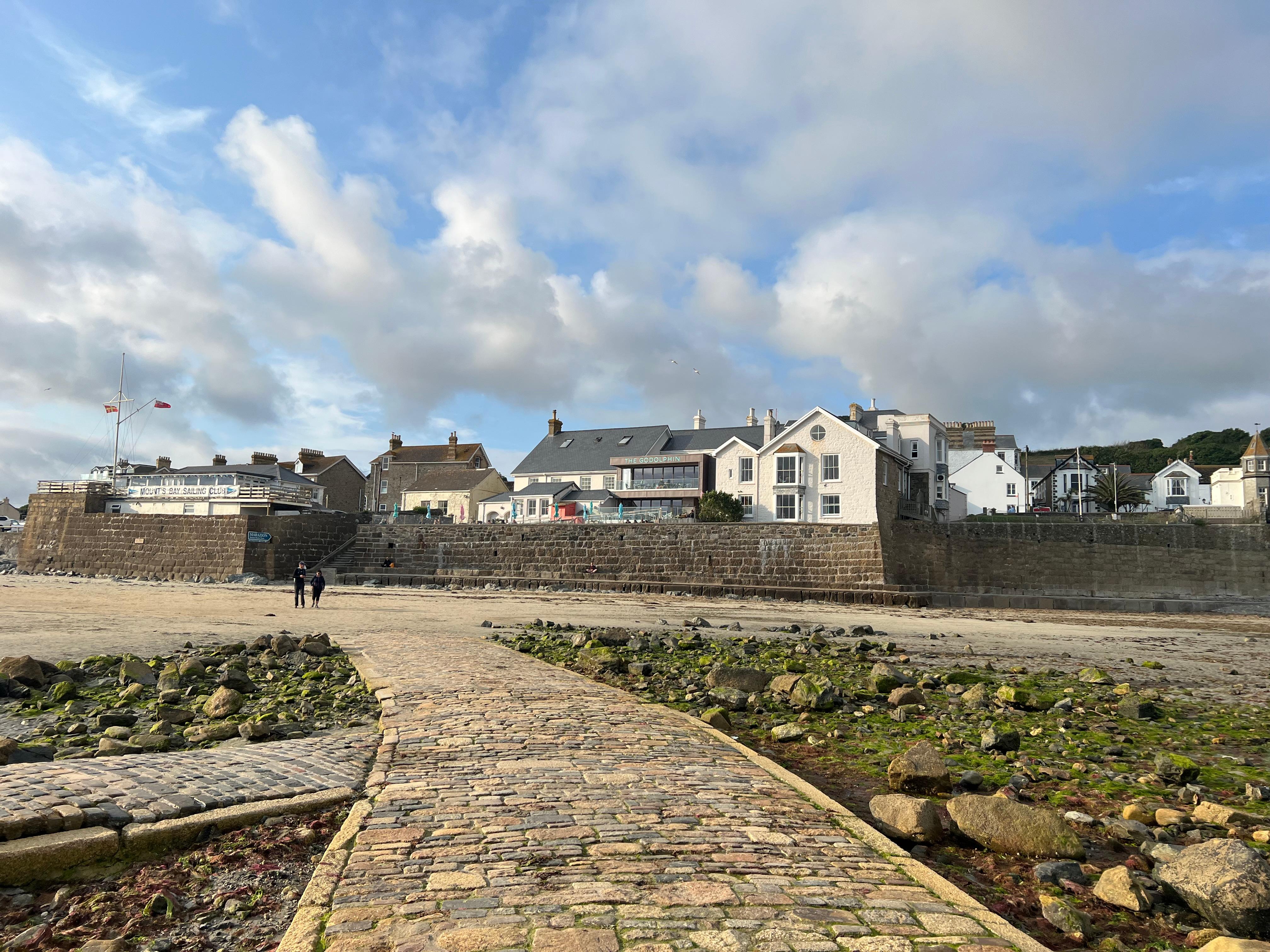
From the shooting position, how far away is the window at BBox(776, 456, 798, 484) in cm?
4400

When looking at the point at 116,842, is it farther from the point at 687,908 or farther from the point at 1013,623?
the point at 1013,623

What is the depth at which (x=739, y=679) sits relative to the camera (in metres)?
10.8

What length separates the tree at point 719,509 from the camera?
42250 millimetres

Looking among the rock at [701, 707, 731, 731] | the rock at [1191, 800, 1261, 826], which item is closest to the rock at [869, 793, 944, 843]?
the rock at [1191, 800, 1261, 826]

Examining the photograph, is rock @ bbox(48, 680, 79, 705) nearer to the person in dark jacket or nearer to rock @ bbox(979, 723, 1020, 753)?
rock @ bbox(979, 723, 1020, 753)

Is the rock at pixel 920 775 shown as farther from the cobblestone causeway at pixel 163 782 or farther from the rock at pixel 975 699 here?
the cobblestone causeway at pixel 163 782

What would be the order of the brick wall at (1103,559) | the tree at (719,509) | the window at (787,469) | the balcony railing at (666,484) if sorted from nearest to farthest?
the brick wall at (1103,559) → the tree at (719,509) → the window at (787,469) → the balcony railing at (666,484)

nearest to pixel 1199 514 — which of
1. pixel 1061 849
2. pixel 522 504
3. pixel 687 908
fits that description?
pixel 522 504

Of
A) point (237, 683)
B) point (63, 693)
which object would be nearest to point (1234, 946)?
point (237, 683)

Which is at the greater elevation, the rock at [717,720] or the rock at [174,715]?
the rock at [174,715]

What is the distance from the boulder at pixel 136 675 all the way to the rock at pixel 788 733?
822cm

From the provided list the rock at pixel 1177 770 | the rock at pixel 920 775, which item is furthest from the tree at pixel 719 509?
the rock at pixel 920 775

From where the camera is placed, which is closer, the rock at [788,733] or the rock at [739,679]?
the rock at [788,733]

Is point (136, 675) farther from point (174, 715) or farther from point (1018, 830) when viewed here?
point (1018, 830)
